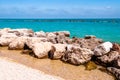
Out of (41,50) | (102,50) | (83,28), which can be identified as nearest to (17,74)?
(41,50)

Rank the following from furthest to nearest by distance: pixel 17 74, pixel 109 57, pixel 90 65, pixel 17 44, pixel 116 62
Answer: pixel 17 44 < pixel 109 57 < pixel 90 65 < pixel 116 62 < pixel 17 74

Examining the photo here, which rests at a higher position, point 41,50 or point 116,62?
point 41,50

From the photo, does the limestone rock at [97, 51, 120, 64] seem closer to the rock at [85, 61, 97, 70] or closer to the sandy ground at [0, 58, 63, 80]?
the rock at [85, 61, 97, 70]

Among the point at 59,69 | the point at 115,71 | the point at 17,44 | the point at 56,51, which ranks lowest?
the point at 59,69

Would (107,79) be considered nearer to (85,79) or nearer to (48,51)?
(85,79)

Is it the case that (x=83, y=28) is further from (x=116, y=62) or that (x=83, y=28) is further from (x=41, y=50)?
(x=116, y=62)

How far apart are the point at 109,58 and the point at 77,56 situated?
1866 millimetres

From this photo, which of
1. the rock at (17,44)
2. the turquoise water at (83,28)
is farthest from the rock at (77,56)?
the turquoise water at (83,28)

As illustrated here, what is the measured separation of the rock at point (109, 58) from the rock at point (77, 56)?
72 centimetres

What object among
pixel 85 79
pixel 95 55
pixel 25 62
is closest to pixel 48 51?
pixel 25 62

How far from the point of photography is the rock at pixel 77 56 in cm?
1542

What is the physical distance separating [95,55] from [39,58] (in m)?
3.48

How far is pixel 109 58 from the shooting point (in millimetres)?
15547

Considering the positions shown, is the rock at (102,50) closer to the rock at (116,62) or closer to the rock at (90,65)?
the rock at (90,65)
